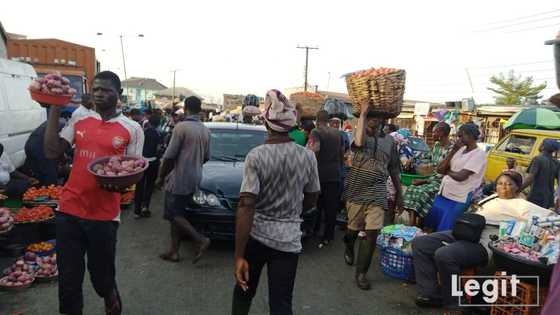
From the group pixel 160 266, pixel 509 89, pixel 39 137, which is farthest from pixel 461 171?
pixel 509 89

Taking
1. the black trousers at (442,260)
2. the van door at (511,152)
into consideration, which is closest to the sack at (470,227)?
the black trousers at (442,260)

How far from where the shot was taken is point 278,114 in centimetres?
286

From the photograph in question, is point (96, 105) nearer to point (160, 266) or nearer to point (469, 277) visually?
point (160, 266)

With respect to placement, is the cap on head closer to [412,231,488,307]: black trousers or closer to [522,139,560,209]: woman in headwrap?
[412,231,488,307]: black trousers

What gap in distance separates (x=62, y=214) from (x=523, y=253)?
3868mm

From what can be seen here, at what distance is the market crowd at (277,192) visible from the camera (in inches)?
114

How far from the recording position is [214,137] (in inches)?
280

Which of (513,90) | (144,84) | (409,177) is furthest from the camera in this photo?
(144,84)

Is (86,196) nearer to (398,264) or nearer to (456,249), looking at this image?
(456,249)

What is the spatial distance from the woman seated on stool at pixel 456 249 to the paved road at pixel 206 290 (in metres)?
0.22

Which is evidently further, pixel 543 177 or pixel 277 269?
pixel 543 177

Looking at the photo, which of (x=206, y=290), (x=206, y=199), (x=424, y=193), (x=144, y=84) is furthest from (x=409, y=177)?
(x=144, y=84)

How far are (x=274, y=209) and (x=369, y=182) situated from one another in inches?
88.0

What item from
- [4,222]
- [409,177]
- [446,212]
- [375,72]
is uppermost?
[375,72]
